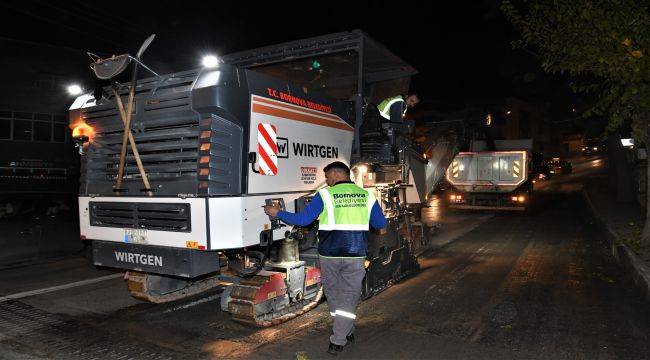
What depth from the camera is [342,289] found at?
4352 mm

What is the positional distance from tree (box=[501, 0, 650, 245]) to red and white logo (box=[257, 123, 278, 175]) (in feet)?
18.9

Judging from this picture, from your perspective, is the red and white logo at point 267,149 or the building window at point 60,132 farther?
the building window at point 60,132

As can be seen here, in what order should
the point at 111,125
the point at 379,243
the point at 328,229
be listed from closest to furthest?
the point at 328,229
the point at 111,125
the point at 379,243

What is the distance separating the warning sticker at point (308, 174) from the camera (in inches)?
212

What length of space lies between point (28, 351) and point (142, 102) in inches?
105

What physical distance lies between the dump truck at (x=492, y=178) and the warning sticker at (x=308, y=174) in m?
12.3

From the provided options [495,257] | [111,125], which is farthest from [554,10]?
[111,125]

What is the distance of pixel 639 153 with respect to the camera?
17.0 metres

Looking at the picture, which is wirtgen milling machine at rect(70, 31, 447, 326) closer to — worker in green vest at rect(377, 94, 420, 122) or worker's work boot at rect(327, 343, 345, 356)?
worker in green vest at rect(377, 94, 420, 122)

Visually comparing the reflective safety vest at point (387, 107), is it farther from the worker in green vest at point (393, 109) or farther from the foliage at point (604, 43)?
the foliage at point (604, 43)

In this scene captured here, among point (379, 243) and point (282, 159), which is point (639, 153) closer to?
point (379, 243)

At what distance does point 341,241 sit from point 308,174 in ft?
4.49

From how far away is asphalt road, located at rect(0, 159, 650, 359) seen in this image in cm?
437

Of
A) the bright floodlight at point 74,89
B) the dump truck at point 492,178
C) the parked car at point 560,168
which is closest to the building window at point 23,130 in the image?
the bright floodlight at point 74,89
